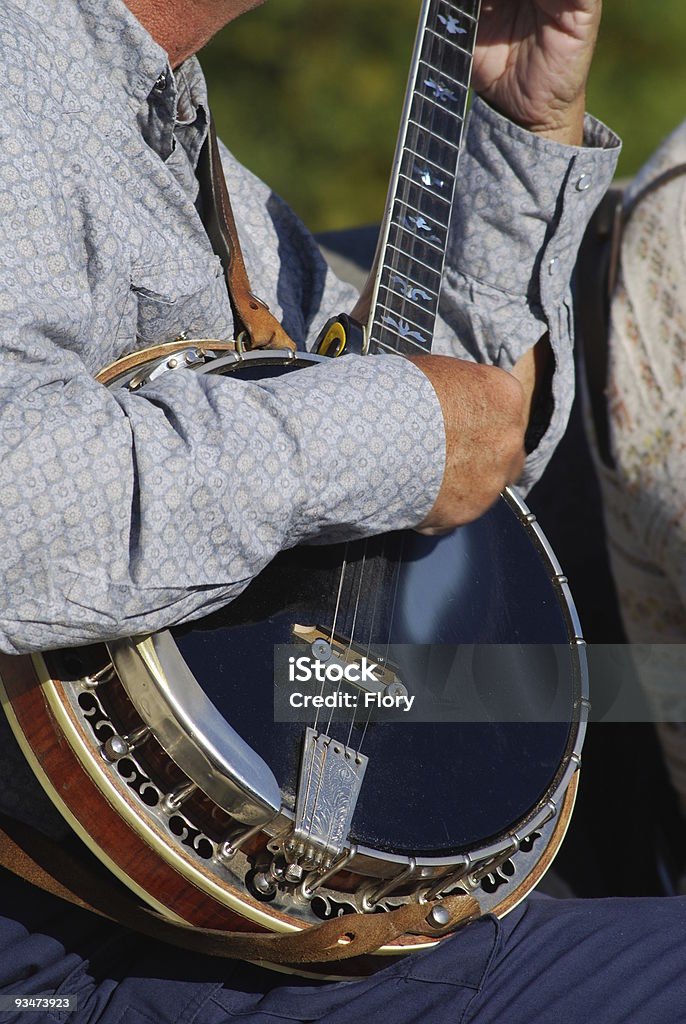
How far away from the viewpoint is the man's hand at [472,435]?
112 cm

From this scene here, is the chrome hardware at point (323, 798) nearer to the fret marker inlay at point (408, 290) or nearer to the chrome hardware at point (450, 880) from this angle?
the chrome hardware at point (450, 880)

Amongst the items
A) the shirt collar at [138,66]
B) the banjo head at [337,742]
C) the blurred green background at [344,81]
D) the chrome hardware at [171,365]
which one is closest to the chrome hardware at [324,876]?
the banjo head at [337,742]

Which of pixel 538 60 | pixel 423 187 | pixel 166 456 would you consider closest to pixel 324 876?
pixel 166 456

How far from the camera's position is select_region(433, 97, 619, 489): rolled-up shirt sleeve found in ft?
4.84

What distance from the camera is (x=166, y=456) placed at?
0.94m

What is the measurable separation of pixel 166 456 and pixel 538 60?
2.81ft

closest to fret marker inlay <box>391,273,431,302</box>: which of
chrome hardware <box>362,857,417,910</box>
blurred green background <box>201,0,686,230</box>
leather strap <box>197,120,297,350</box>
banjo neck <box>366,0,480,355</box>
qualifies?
banjo neck <box>366,0,480,355</box>

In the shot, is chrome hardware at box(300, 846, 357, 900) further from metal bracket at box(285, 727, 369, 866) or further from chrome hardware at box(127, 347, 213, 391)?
chrome hardware at box(127, 347, 213, 391)

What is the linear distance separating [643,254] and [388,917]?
1323mm

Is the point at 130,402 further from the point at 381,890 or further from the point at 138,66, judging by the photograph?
the point at 381,890

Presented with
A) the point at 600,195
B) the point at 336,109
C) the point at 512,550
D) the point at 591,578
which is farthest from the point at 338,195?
the point at 512,550

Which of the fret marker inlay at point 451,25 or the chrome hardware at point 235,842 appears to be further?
the fret marker inlay at point 451,25

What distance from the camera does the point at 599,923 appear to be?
4.01 feet

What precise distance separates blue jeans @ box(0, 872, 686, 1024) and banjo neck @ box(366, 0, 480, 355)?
2.18ft
